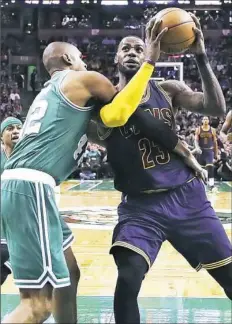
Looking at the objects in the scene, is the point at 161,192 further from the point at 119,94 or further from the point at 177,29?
the point at 177,29

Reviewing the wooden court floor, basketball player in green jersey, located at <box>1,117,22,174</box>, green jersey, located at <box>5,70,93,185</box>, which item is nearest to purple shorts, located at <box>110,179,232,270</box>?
green jersey, located at <box>5,70,93,185</box>

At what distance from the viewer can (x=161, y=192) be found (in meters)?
3.70

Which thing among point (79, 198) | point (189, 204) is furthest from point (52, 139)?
point (79, 198)

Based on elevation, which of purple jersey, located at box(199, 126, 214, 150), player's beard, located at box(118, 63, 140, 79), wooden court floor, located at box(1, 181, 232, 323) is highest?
player's beard, located at box(118, 63, 140, 79)

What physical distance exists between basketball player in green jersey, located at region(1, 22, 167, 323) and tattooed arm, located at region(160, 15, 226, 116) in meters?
0.31

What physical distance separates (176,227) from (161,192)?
23 cm

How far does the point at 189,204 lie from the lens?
3709 mm

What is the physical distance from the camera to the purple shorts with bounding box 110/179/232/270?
3.59 m

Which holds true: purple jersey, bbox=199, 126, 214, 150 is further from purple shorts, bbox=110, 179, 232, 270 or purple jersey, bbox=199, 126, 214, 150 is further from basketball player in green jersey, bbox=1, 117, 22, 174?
purple shorts, bbox=110, 179, 232, 270

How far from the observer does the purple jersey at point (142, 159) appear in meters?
3.66

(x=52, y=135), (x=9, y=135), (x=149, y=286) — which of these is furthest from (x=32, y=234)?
(x=149, y=286)

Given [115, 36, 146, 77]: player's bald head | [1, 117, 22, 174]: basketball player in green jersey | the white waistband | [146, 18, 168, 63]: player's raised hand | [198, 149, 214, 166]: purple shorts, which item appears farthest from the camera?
[198, 149, 214, 166]: purple shorts

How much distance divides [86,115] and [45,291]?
958mm

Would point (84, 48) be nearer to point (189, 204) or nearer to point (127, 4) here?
point (127, 4)
